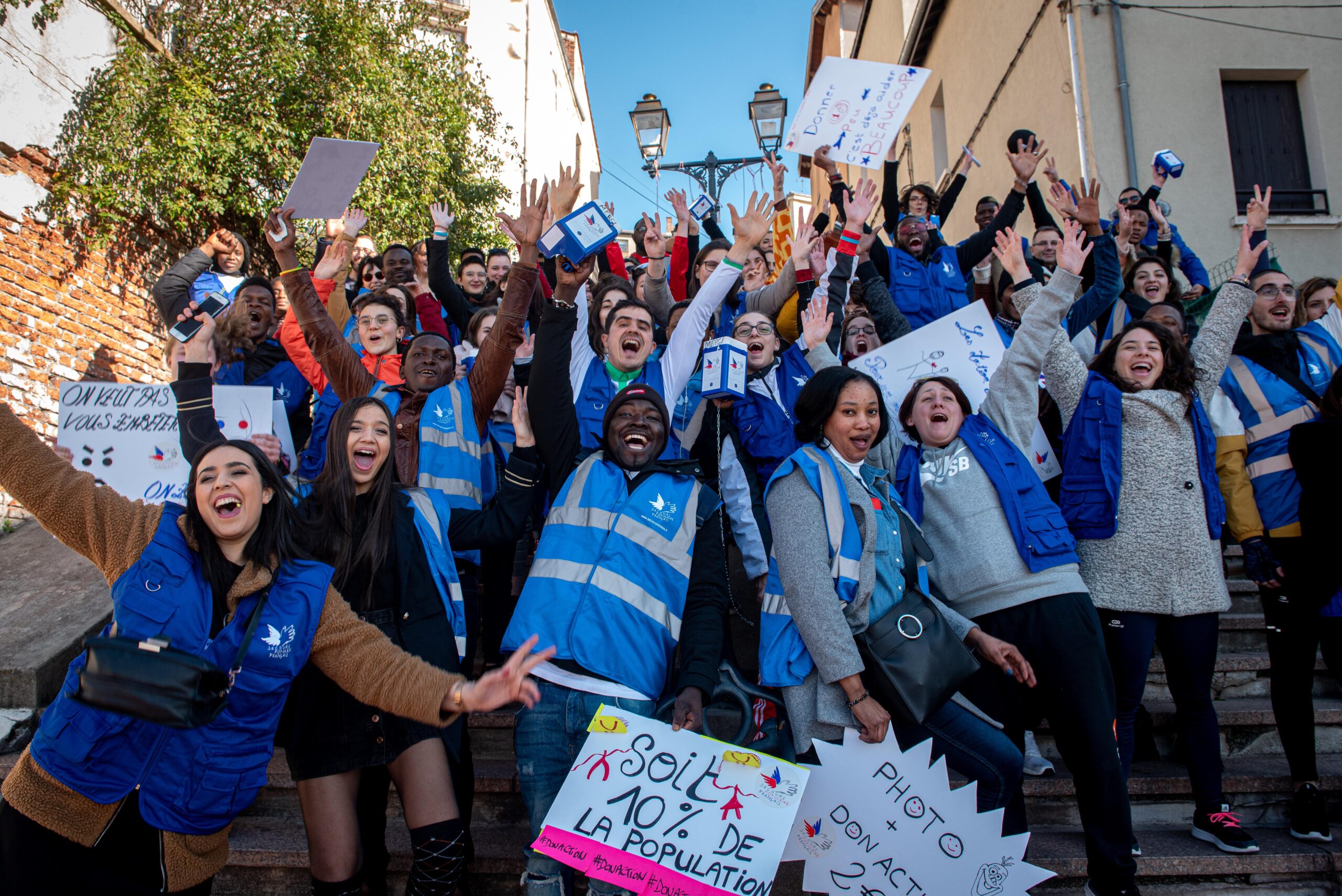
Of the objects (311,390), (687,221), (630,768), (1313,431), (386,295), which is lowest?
(630,768)

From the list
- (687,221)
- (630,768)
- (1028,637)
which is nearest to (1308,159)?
(687,221)

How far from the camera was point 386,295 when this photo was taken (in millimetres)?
5141

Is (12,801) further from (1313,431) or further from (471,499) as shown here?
(1313,431)

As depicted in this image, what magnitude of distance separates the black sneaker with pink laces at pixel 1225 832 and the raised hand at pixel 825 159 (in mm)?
5102

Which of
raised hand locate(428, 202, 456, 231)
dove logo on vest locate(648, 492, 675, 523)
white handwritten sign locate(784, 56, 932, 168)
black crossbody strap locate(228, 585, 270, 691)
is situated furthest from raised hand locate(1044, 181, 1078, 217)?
black crossbody strap locate(228, 585, 270, 691)

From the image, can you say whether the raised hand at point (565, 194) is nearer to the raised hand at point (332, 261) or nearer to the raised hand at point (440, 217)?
the raised hand at point (332, 261)

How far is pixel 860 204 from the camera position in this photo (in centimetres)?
532

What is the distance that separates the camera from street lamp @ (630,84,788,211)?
32.5ft

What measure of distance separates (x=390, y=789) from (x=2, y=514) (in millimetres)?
4966

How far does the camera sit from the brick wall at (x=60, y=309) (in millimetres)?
7551

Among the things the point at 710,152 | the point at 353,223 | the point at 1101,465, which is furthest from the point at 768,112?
the point at 1101,465

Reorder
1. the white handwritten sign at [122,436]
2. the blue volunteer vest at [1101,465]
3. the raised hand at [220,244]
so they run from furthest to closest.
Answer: the raised hand at [220,244] < the white handwritten sign at [122,436] < the blue volunteer vest at [1101,465]

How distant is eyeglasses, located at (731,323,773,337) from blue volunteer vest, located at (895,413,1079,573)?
104 centimetres

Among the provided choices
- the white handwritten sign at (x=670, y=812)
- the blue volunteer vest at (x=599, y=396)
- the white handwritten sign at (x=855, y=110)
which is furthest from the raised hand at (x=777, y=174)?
the white handwritten sign at (x=670, y=812)
